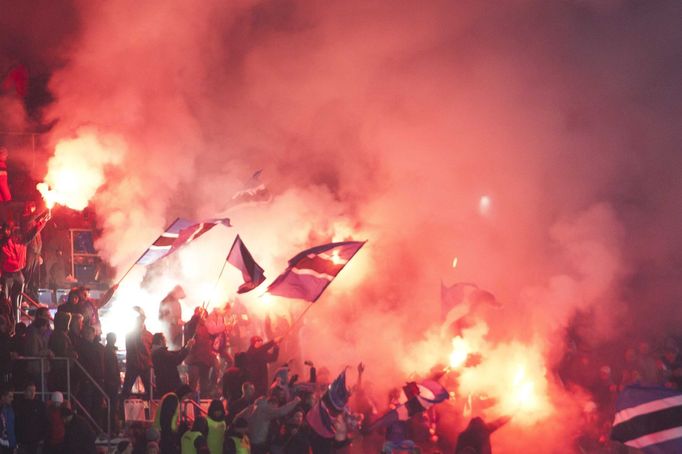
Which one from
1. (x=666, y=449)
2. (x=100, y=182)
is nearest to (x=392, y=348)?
A: (x=100, y=182)

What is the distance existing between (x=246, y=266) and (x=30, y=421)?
3.66 m

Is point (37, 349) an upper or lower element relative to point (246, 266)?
lower

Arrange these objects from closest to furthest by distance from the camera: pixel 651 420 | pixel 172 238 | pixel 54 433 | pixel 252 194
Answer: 1. pixel 651 420
2. pixel 54 433
3. pixel 172 238
4. pixel 252 194

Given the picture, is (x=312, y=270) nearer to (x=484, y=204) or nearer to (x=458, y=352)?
(x=458, y=352)

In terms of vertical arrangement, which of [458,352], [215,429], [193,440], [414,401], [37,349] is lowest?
[193,440]

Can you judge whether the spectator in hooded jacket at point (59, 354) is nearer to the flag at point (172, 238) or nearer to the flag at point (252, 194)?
the flag at point (172, 238)

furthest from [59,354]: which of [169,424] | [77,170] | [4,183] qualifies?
[77,170]

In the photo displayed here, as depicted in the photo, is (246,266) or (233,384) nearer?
(233,384)

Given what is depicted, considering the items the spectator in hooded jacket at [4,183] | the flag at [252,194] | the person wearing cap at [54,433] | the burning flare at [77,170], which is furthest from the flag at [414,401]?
the spectator in hooded jacket at [4,183]

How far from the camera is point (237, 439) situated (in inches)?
375

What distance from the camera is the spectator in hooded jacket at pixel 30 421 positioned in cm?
907

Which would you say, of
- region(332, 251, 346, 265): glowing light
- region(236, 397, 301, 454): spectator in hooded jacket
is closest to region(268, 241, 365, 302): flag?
region(332, 251, 346, 265): glowing light

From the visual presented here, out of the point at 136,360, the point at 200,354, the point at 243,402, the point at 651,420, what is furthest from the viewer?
the point at 200,354

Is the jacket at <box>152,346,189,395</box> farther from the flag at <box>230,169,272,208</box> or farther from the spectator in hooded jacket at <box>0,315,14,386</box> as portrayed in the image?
the flag at <box>230,169,272,208</box>
